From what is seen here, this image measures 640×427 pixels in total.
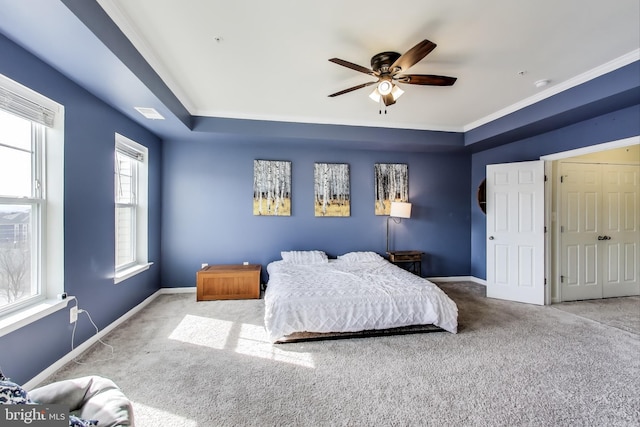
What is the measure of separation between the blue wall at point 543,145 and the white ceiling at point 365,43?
2.36ft

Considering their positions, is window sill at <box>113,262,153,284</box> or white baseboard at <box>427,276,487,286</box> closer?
window sill at <box>113,262,153,284</box>

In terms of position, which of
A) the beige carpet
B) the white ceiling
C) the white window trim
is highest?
the white ceiling

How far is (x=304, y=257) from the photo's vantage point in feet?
13.7

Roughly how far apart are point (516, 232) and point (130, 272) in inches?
209

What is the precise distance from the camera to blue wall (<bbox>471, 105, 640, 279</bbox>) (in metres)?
2.90

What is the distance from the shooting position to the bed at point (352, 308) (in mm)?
2623

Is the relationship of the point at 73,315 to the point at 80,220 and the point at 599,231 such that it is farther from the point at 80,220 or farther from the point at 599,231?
the point at 599,231

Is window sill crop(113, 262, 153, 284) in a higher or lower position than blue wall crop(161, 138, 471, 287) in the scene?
lower

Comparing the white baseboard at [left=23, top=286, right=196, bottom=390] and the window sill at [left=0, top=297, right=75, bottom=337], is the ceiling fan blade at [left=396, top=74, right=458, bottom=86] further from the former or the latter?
the white baseboard at [left=23, top=286, right=196, bottom=390]

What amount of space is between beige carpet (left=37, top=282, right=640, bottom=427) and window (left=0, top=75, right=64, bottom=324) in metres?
0.74

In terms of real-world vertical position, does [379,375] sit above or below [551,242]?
below

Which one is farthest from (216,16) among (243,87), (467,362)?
(467,362)

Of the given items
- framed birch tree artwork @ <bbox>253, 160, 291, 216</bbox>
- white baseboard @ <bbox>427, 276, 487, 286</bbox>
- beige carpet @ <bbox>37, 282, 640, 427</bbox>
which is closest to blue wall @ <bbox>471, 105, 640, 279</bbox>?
white baseboard @ <bbox>427, 276, 487, 286</bbox>

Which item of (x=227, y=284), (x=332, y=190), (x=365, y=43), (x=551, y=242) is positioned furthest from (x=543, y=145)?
(x=227, y=284)
